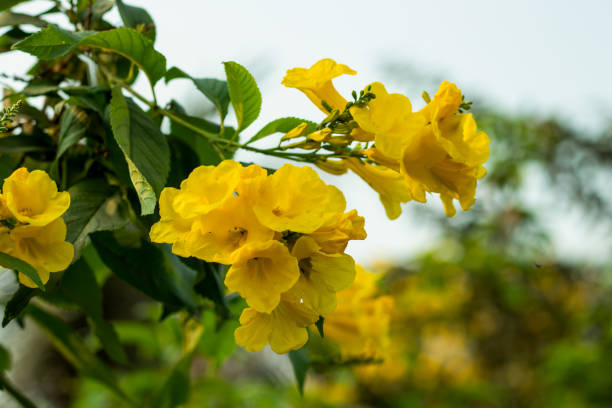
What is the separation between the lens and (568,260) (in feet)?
12.5

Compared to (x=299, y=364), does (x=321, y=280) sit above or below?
above

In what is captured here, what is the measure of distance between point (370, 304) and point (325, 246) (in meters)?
0.50

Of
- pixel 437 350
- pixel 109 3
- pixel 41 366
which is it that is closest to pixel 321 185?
pixel 109 3

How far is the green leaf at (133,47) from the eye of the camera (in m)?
0.52

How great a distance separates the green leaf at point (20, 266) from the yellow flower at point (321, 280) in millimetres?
195

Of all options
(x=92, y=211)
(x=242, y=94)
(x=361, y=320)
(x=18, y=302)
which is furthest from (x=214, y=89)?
(x=361, y=320)

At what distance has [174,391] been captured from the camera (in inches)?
33.5

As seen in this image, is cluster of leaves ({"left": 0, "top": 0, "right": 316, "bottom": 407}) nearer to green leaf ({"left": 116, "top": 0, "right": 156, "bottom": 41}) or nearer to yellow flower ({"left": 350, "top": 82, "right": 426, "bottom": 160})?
green leaf ({"left": 116, "top": 0, "right": 156, "bottom": 41})

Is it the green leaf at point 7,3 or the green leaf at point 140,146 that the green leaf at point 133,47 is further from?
the green leaf at point 7,3

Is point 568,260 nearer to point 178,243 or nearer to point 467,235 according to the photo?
point 467,235

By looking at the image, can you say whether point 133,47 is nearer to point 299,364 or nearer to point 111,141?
point 111,141

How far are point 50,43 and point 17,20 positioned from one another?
213 mm

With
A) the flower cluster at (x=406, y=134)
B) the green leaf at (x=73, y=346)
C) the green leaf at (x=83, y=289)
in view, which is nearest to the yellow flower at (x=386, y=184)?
the flower cluster at (x=406, y=134)

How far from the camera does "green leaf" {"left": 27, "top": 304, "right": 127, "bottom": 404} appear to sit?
848 mm
